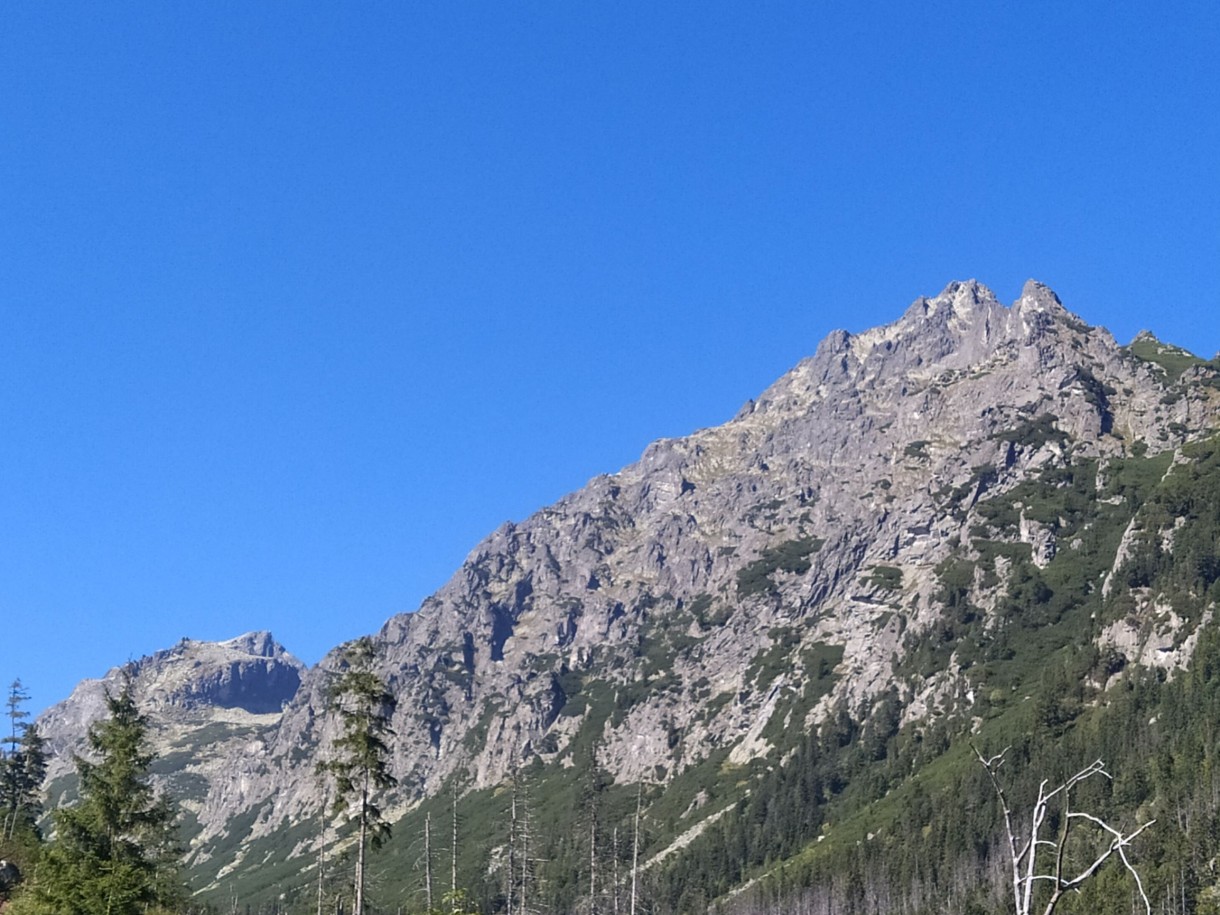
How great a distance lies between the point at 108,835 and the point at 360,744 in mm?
13505

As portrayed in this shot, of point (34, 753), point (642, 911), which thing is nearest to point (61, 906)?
point (34, 753)

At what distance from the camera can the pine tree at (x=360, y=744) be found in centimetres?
5553

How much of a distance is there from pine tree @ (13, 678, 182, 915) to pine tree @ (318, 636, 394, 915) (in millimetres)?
9463

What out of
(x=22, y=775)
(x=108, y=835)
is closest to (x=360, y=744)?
(x=108, y=835)

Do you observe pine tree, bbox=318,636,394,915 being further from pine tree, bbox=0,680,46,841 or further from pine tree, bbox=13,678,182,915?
pine tree, bbox=0,680,46,841

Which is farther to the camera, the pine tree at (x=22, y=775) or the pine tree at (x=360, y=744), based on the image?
the pine tree at (x=22, y=775)

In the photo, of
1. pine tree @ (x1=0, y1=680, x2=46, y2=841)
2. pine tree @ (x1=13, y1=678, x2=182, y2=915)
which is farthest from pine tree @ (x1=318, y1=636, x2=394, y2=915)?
pine tree @ (x1=0, y1=680, x2=46, y2=841)

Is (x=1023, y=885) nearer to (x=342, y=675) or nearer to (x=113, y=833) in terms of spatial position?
(x=342, y=675)

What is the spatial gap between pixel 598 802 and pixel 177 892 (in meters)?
41.7

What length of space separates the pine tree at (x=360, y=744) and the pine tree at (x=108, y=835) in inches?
373

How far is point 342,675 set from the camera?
58.1 meters

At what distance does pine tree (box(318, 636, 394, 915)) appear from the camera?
2186 inches

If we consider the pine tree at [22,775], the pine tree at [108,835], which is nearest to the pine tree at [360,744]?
the pine tree at [108,835]

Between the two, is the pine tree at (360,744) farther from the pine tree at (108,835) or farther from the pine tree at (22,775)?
the pine tree at (22,775)
